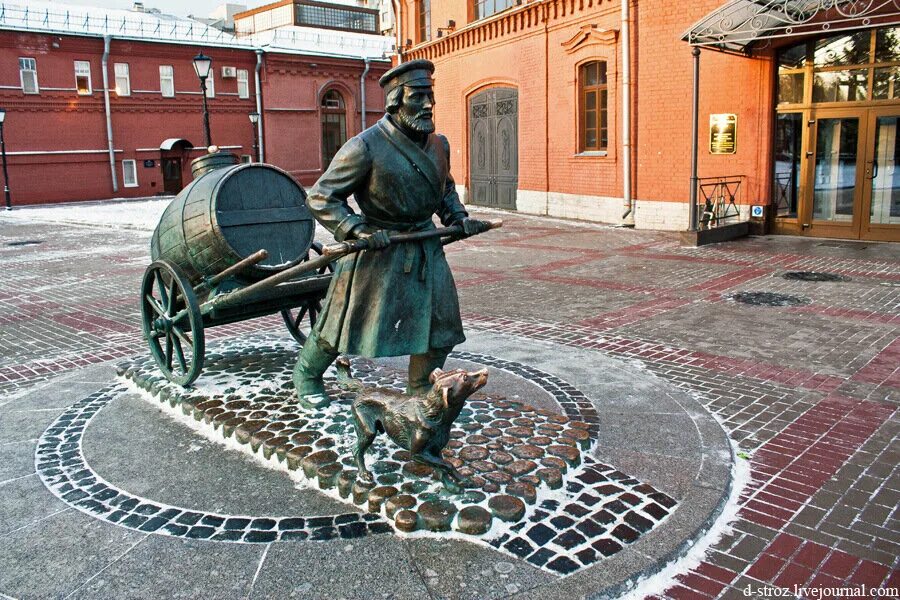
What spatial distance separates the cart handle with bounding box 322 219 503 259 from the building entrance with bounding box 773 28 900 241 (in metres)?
11.5

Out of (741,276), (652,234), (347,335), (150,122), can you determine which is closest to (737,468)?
(347,335)

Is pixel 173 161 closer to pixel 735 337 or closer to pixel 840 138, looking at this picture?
pixel 840 138

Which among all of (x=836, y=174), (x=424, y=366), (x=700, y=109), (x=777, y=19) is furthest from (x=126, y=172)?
(x=424, y=366)

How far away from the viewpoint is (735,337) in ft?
23.3

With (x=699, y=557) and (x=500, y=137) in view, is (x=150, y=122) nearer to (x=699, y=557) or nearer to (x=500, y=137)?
(x=500, y=137)

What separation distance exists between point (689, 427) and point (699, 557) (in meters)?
1.53

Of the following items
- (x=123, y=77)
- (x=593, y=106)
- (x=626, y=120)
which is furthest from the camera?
(x=123, y=77)

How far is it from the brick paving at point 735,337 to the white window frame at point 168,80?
1967 cm

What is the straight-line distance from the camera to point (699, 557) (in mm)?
3295

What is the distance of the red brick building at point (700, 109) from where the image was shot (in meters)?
12.8

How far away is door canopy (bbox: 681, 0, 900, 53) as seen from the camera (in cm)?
1126

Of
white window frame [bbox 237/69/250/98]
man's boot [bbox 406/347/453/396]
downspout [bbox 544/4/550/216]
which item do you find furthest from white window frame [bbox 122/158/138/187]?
man's boot [bbox 406/347/453/396]

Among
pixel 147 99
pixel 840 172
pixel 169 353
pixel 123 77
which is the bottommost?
pixel 169 353

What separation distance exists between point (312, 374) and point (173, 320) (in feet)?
4.17
